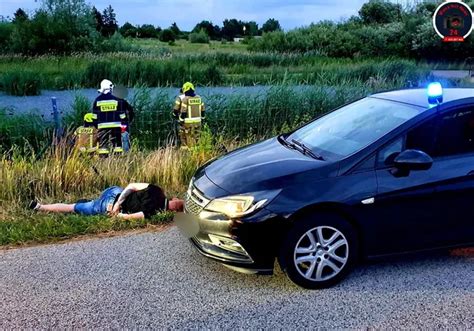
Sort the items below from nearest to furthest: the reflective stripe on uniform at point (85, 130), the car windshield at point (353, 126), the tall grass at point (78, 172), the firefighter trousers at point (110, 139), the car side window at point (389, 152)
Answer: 1. the car side window at point (389, 152)
2. the car windshield at point (353, 126)
3. the tall grass at point (78, 172)
4. the reflective stripe on uniform at point (85, 130)
5. the firefighter trousers at point (110, 139)

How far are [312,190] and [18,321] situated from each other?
232 cm

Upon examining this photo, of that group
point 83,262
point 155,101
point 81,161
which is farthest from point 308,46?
point 83,262

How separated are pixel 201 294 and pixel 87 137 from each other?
5115 millimetres

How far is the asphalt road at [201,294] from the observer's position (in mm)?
3807

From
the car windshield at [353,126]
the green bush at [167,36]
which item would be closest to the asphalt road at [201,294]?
the car windshield at [353,126]

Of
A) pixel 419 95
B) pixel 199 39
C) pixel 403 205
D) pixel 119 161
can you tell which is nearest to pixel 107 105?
pixel 119 161

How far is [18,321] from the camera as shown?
149 inches

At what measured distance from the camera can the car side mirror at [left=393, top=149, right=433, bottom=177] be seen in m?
4.31

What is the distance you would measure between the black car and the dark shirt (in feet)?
3.79

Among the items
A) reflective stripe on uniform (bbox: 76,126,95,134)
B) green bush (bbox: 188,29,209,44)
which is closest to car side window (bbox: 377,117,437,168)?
reflective stripe on uniform (bbox: 76,126,95,134)

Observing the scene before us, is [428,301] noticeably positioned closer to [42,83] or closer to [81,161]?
[81,161]

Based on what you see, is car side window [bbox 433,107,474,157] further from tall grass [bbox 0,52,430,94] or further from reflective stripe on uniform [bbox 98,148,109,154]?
tall grass [bbox 0,52,430,94]

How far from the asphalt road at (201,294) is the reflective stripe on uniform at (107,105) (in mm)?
4687

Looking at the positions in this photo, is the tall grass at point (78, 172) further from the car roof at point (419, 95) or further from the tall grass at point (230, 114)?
the car roof at point (419, 95)
